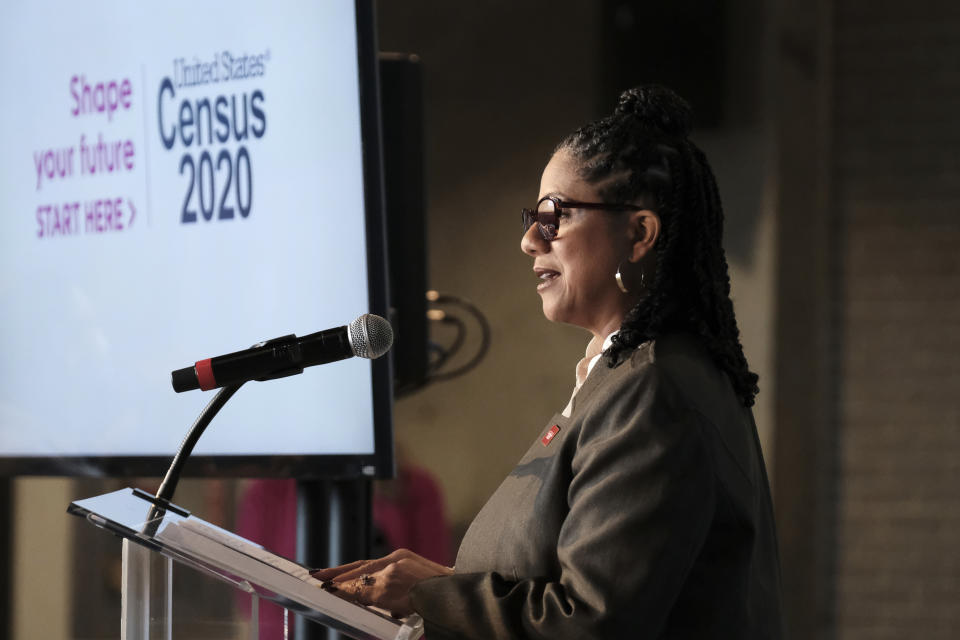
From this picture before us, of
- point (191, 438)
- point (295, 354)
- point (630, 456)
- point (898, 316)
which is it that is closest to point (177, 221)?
point (191, 438)

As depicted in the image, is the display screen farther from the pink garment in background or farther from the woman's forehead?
the pink garment in background

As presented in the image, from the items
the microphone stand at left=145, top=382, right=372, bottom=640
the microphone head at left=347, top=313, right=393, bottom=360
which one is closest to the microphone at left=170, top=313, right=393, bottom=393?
the microphone head at left=347, top=313, right=393, bottom=360

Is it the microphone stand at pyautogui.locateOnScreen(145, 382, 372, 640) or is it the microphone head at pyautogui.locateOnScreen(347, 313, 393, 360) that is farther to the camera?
the microphone stand at pyautogui.locateOnScreen(145, 382, 372, 640)

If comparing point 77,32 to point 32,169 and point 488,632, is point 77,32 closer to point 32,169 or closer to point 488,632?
point 32,169

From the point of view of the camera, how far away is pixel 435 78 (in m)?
3.05

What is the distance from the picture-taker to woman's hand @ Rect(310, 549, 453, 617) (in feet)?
3.47

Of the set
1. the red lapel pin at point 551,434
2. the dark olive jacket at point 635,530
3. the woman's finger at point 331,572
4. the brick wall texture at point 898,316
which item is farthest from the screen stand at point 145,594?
the brick wall texture at point 898,316

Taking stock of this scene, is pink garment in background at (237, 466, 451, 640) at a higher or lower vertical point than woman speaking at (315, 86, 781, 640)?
lower

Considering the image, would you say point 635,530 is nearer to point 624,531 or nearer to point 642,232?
point 624,531

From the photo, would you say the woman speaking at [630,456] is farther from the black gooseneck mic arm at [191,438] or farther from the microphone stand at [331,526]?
the microphone stand at [331,526]

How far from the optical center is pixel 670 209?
113 cm

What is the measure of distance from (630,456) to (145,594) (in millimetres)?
575

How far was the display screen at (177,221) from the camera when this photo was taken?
1.74 m

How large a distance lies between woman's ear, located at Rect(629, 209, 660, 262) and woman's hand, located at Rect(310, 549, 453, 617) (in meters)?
0.42
